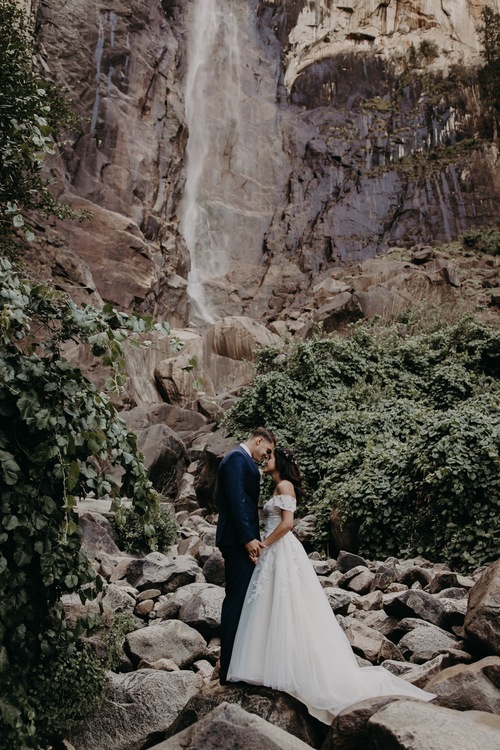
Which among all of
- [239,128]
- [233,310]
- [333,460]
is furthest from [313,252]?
[333,460]

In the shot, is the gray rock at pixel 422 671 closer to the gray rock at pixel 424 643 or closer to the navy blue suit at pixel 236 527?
the gray rock at pixel 424 643

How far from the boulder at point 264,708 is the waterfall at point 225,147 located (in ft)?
102

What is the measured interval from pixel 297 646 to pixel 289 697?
0.29m

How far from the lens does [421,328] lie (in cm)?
1686

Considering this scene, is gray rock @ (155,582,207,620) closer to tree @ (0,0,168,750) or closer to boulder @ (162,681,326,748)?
tree @ (0,0,168,750)

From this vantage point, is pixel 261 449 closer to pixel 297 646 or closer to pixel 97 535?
pixel 297 646

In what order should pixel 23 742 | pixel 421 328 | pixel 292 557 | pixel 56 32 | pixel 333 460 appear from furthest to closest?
pixel 56 32 → pixel 421 328 → pixel 333 460 → pixel 292 557 → pixel 23 742

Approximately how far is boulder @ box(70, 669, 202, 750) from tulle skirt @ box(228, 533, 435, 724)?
0.70 m

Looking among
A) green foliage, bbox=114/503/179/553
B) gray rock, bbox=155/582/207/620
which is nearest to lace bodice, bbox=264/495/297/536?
gray rock, bbox=155/582/207/620

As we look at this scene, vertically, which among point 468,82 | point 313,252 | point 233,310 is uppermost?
point 468,82

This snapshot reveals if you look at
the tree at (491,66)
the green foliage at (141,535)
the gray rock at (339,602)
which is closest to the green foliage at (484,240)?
the tree at (491,66)

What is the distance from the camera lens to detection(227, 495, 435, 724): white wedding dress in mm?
3936

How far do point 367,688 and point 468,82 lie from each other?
41610 mm

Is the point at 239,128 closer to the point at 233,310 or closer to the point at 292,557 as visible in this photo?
the point at 233,310
